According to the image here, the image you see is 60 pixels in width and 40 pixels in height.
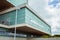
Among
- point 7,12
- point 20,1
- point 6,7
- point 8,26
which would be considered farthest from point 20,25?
point 20,1

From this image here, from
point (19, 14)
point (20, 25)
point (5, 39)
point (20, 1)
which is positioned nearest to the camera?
point (5, 39)

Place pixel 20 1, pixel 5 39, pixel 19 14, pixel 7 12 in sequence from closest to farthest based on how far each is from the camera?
pixel 5 39
pixel 19 14
pixel 7 12
pixel 20 1

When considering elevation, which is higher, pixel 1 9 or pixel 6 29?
pixel 1 9

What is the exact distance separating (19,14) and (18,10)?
1.04m

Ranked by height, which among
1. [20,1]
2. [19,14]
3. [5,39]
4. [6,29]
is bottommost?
[5,39]

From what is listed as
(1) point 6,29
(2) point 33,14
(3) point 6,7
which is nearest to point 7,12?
(3) point 6,7

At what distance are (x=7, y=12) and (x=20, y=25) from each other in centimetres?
539

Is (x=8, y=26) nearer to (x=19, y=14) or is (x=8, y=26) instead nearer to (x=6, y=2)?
(x=19, y=14)

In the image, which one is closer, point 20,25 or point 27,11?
point 20,25

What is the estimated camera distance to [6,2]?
82.3ft

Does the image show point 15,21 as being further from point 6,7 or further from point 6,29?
point 6,7

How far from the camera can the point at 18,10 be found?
24.5 meters

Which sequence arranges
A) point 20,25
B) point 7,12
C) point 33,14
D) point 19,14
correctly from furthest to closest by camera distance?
1. point 33,14
2. point 7,12
3. point 19,14
4. point 20,25

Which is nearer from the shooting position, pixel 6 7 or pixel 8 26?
pixel 8 26
